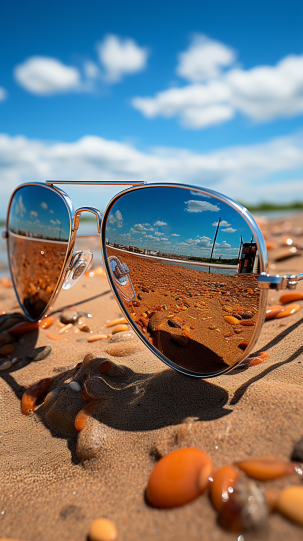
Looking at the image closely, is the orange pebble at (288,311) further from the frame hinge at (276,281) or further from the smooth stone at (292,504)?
the smooth stone at (292,504)

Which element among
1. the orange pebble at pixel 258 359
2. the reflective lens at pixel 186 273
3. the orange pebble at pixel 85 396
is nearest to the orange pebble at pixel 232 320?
the reflective lens at pixel 186 273

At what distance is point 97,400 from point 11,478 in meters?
Answer: 0.45

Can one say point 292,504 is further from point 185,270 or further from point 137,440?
point 185,270

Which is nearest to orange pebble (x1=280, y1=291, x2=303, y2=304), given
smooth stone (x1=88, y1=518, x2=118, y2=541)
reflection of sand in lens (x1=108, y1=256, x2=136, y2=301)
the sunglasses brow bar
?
reflection of sand in lens (x1=108, y1=256, x2=136, y2=301)

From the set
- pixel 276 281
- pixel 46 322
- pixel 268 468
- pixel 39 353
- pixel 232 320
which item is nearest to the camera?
pixel 268 468

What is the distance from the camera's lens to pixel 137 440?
1.24m

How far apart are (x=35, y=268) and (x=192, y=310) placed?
165cm

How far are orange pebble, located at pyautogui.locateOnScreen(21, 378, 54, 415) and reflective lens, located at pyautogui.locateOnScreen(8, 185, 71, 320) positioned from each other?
77 centimetres

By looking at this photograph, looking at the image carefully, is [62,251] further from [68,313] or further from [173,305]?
[173,305]

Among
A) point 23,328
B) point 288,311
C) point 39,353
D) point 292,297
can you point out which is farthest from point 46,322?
point 292,297

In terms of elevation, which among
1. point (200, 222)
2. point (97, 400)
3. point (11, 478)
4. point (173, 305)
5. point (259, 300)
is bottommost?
point (11, 478)

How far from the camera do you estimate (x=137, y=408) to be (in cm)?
142

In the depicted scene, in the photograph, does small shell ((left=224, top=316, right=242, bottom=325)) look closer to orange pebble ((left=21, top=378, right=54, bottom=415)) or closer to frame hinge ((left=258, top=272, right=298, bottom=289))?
frame hinge ((left=258, top=272, right=298, bottom=289))

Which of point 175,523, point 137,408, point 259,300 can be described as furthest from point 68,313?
point 175,523
